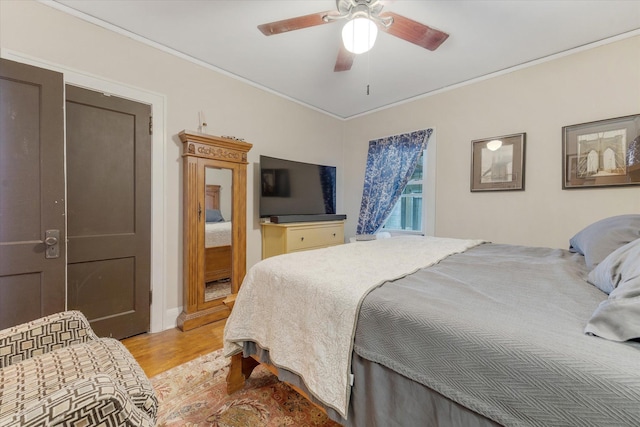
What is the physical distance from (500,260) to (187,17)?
2806 millimetres

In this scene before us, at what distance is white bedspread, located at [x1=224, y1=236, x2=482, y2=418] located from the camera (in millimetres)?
990

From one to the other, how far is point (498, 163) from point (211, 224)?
3.04m

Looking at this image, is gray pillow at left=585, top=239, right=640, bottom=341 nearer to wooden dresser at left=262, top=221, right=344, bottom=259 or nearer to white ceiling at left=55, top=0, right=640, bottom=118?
white ceiling at left=55, top=0, right=640, bottom=118

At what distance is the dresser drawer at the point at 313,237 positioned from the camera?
303 centimetres

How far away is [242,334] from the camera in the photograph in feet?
4.54

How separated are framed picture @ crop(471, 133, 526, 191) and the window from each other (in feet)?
2.04

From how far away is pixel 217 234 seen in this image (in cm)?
263

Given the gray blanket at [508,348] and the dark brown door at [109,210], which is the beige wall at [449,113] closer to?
the dark brown door at [109,210]

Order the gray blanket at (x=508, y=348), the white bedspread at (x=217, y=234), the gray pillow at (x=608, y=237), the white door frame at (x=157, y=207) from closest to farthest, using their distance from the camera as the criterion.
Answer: the gray blanket at (x=508, y=348), the gray pillow at (x=608, y=237), the white door frame at (x=157, y=207), the white bedspread at (x=217, y=234)

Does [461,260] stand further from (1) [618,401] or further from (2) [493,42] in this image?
(2) [493,42]

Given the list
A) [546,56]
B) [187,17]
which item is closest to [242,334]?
[187,17]

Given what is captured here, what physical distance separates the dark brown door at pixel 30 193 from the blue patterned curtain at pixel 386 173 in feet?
10.5

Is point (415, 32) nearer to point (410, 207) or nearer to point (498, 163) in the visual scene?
point (498, 163)

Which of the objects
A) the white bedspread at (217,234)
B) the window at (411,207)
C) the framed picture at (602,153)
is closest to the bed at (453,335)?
the framed picture at (602,153)
